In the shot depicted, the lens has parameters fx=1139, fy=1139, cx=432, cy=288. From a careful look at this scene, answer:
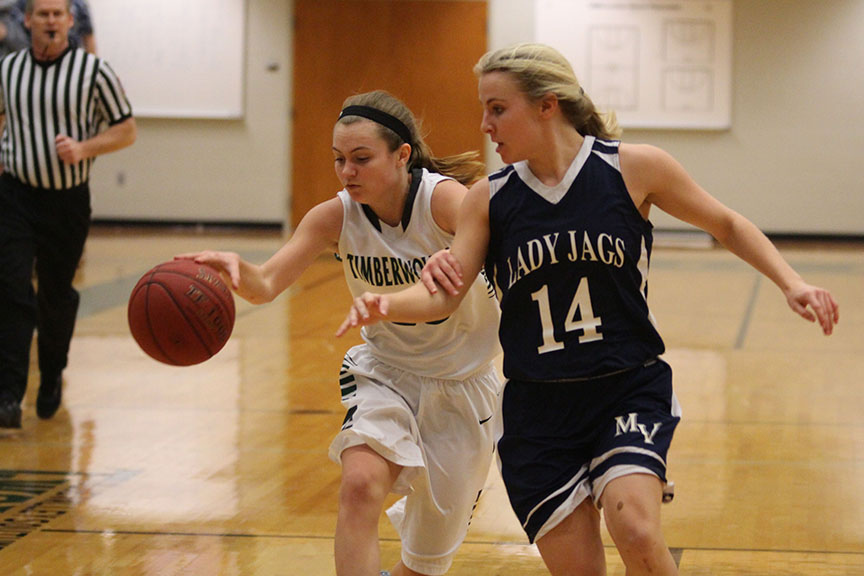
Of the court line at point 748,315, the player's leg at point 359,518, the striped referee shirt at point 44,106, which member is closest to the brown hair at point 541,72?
the player's leg at point 359,518

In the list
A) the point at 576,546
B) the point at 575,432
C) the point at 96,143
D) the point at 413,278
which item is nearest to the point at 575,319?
the point at 575,432

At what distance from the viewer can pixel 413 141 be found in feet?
10.2

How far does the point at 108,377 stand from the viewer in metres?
6.23

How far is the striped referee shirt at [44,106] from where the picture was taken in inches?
199

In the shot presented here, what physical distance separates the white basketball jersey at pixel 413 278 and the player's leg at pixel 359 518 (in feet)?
1.35

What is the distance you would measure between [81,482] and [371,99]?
2.11 meters

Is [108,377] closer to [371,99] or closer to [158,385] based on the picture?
[158,385]

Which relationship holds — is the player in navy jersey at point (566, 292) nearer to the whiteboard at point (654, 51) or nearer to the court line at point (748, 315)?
the court line at point (748, 315)

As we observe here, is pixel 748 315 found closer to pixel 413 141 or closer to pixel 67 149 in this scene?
pixel 67 149

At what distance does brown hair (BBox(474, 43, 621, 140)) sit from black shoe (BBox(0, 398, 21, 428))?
123 inches

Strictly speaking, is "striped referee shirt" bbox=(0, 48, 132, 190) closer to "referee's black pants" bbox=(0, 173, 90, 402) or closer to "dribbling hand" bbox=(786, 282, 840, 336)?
"referee's black pants" bbox=(0, 173, 90, 402)

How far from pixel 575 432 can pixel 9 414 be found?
3.20 metres

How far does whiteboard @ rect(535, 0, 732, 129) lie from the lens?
13969 mm

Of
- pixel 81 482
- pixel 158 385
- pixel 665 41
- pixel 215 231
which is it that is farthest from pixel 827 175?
pixel 81 482
